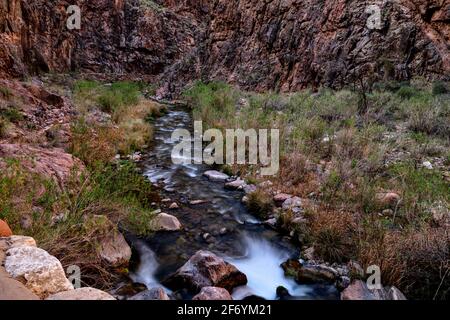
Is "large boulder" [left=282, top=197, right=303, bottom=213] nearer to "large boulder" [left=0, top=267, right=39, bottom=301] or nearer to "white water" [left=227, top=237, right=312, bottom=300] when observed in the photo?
"white water" [left=227, top=237, right=312, bottom=300]

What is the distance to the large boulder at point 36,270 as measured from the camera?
2.11 metres

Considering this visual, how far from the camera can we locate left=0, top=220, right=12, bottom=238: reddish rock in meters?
2.57

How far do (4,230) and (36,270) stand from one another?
2.20 feet

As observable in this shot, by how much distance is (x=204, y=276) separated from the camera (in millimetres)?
3145

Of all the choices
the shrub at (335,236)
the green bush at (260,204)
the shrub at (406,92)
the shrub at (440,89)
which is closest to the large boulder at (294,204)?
the green bush at (260,204)

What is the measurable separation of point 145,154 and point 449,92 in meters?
7.76

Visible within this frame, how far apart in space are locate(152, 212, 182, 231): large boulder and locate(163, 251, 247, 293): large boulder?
3.15 ft

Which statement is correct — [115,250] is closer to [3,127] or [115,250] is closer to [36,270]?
[36,270]

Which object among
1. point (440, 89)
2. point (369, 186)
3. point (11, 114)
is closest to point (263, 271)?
point (369, 186)

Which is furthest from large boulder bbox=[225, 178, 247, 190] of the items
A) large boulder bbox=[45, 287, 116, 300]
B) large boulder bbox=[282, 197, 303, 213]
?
large boulder bbox=[45, 287, 116, 300]

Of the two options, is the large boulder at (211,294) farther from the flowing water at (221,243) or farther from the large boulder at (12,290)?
the large boulder at (12,290)

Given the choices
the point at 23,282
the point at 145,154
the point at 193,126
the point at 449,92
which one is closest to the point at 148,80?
the point at 193,126

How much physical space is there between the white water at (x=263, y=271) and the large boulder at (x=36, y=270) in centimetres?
160

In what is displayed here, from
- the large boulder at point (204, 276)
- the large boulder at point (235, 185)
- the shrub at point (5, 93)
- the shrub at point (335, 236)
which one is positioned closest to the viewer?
the large boulder at point (204, 276)
